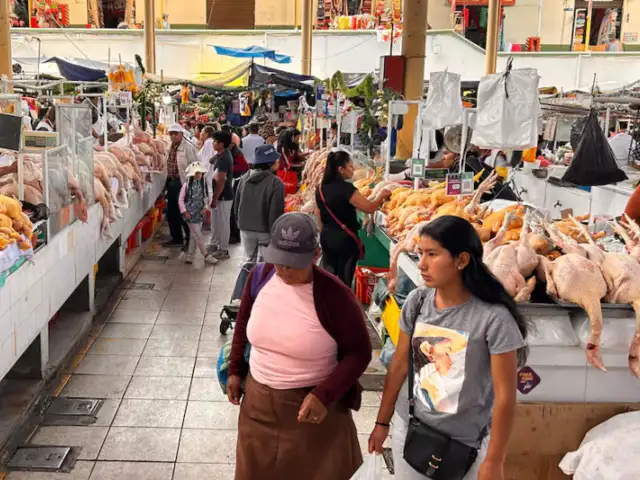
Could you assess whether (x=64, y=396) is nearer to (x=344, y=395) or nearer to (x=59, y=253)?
(x=59, y=253)

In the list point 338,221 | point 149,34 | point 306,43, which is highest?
point 149,34

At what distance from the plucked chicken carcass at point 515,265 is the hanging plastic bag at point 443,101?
319 cm

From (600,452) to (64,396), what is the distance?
408cm

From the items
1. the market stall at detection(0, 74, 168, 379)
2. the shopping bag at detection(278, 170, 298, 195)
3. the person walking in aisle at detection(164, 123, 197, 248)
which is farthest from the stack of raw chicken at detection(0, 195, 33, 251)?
the shopping bag at detection(278, 170, 298, 195)

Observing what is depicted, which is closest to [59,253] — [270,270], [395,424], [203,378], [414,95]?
[203,378]

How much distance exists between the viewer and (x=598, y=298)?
386cm

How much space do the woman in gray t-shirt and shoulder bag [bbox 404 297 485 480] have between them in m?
0.03

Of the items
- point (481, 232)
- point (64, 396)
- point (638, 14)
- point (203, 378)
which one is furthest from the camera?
point (638, 14)

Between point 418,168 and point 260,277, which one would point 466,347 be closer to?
point 260,277

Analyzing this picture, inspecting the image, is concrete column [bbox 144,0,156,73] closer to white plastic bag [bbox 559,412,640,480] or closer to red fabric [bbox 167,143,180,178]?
red fabric [bbox 167,143,180,178]

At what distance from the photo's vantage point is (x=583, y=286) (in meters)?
3.87

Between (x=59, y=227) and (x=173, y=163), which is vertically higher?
(x=173, y=163)

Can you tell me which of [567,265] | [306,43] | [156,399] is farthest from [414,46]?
[306,43]

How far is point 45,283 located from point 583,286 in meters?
4.23
